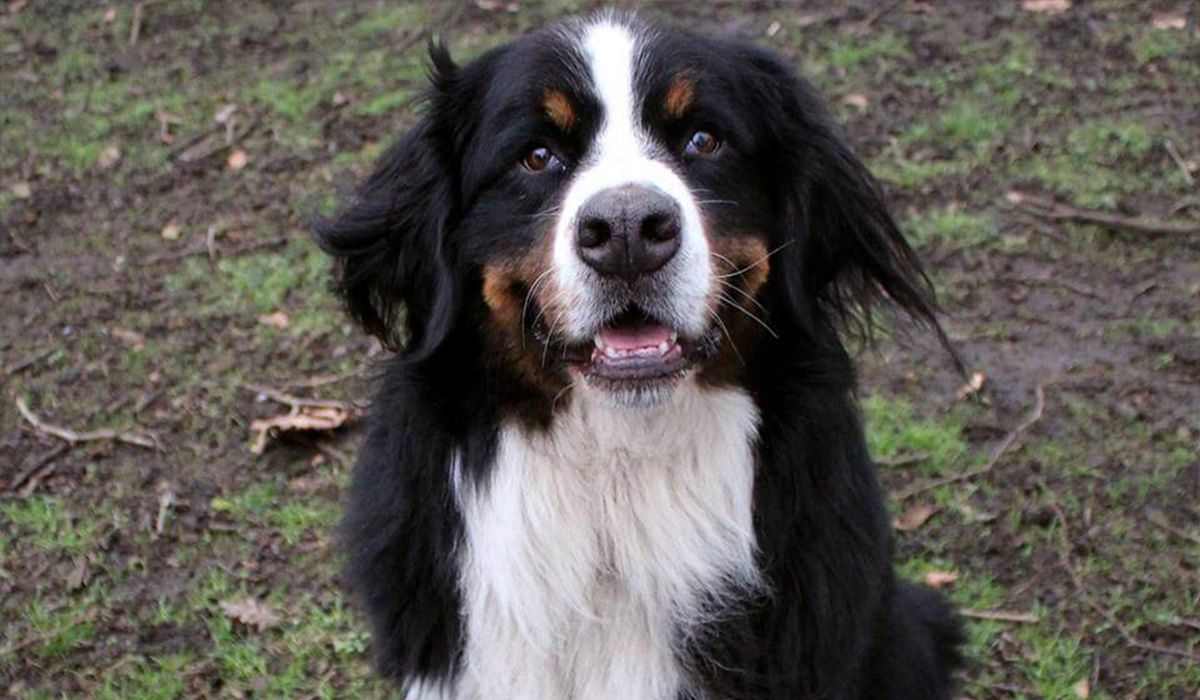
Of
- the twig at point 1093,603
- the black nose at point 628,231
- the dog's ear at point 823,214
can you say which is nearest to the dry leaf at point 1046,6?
the twig at point 1093,603

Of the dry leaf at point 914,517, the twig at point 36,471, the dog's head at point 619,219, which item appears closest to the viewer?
the dog's head at point 619,219

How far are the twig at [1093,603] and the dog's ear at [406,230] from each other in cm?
202

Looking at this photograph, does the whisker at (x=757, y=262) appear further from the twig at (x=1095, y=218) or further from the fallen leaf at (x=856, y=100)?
the fallen leaf at (x=856, y=100)

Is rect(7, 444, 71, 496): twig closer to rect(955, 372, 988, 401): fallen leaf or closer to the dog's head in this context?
the dog's head

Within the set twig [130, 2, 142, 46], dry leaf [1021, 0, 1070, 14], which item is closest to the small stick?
twig [130, 2, 142, 46]

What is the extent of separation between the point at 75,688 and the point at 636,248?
6.94ft

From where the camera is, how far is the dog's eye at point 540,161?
271 cm

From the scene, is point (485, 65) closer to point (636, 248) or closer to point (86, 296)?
point (636, 248)

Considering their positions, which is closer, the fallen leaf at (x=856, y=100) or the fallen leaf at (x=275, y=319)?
the fallen leaf at (x=275, y=319)

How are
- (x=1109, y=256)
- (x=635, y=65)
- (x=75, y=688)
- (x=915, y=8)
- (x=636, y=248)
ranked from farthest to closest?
(x=915, y=8), (x=1109, y=256), (x=75, y=688), (x=635, y=65), (x=636, y=248)

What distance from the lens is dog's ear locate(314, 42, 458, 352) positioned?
2869mm

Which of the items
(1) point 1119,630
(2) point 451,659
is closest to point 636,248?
→ (2) point 451,659

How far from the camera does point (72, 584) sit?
3953mm

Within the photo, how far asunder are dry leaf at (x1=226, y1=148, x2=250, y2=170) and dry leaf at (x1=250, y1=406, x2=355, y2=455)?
5.61 feet
